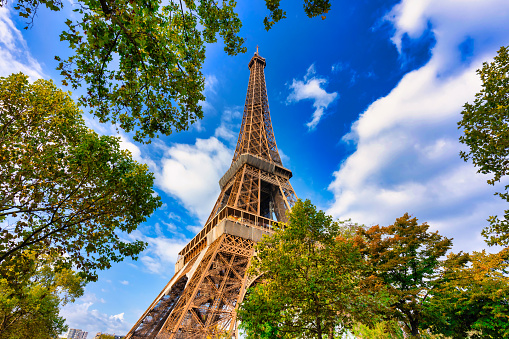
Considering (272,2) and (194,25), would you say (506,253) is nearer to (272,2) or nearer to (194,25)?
(272,2)

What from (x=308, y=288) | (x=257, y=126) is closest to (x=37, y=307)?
(x=308, y=288)

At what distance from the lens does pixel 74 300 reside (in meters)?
19.8

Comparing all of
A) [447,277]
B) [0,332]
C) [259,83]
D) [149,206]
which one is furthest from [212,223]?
[259,83]

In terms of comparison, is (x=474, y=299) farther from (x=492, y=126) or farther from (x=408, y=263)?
(x=492, y=126)

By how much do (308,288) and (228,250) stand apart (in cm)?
1285

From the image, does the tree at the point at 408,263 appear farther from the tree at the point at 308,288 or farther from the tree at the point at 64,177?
the tree at the point at 64,177

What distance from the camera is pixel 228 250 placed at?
20.3m

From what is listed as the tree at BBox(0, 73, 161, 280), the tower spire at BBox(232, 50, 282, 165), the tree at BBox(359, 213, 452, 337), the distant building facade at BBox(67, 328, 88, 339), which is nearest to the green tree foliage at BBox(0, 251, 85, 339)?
the tree at BBox(0, 73, 161, 280)

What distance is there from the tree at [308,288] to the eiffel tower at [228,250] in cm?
375

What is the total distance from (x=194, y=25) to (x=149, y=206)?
598cm

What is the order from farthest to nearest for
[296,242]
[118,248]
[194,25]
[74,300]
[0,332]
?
[74,300]
[0,332]
[296,242]
[118,248]
[194,25]

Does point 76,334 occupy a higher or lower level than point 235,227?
lower

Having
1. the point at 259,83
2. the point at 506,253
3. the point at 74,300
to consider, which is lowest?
the point at 74,300

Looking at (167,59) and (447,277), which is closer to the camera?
(167,59)
